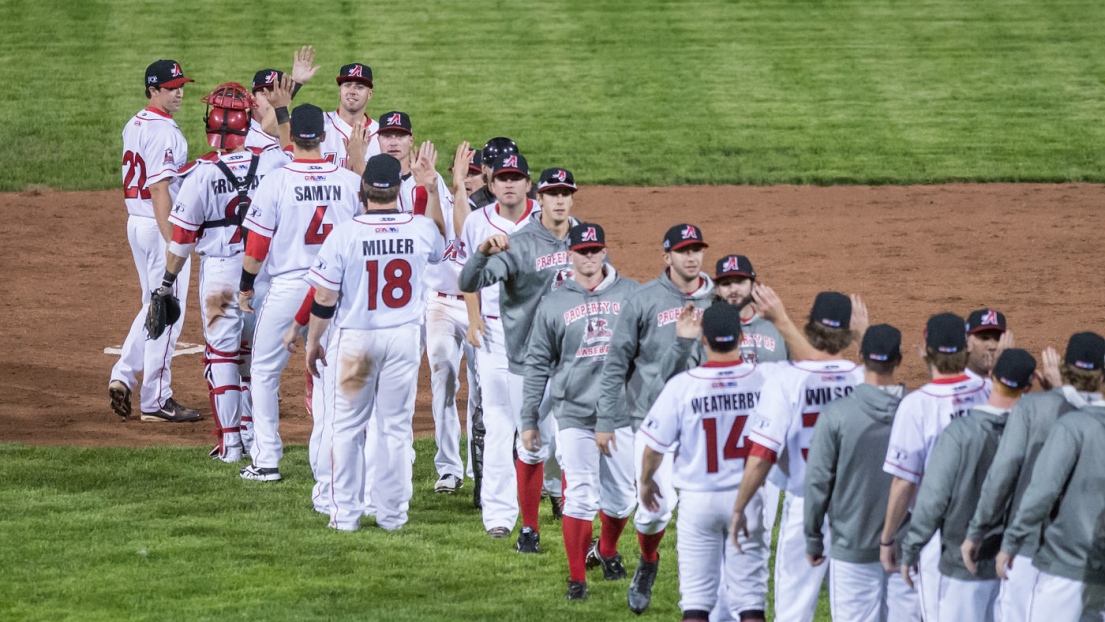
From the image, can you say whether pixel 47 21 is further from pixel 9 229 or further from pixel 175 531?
pixel 175 531

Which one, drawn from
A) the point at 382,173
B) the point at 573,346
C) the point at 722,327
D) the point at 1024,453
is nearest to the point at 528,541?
the point at 573,346

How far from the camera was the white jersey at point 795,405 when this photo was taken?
542 cm

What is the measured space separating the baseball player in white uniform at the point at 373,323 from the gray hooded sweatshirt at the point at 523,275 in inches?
17.3

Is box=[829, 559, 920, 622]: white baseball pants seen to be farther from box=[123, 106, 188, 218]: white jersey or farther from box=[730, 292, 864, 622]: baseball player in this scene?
box=[123, 106, 188, 218]: white jersey

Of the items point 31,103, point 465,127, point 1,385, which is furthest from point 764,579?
point 31,103

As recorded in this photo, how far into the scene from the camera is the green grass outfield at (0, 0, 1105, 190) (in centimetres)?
2005

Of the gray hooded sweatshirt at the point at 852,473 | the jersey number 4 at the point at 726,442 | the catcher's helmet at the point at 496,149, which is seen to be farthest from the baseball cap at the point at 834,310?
the catcher's helmet at the point at 496,149

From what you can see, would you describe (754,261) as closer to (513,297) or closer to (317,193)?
(317,193)

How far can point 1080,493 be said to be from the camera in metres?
4.93

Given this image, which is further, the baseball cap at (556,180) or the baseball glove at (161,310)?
the baseball glove at (161,310)

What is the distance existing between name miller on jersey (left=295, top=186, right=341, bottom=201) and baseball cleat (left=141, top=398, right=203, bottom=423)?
119 inches

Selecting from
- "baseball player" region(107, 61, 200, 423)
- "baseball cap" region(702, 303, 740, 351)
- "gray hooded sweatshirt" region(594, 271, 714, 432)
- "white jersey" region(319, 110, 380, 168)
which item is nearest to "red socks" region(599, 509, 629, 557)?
"gray hooded sweatshirt" region(594, 271, 714, 432)

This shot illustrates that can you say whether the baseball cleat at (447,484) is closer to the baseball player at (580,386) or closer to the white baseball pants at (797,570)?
the baseball player at (580,386)

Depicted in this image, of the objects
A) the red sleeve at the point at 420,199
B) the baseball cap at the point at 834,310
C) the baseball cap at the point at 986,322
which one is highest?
the red sleeve at the point at 420,199
